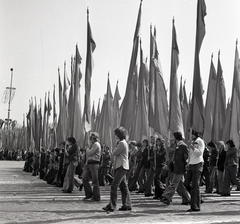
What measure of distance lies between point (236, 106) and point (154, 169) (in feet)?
25.4

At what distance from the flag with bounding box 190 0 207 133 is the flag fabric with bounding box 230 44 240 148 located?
26.9 feet

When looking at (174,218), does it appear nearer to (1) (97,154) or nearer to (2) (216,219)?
(2) (216,219)

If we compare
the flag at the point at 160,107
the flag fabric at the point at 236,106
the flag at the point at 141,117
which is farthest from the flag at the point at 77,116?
the flag fabric at the point at 236,106

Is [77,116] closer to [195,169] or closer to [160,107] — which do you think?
[160,107]

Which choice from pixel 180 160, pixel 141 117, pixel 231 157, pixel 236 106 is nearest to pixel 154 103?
pixel 141 117

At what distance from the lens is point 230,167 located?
15.2 meters

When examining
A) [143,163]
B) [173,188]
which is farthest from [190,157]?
[143,163]

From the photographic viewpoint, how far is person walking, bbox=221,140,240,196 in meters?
15.1

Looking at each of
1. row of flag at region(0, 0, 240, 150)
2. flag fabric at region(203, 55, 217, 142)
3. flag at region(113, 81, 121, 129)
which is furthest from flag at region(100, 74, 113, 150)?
flag fabric at region(203, 55, 217, 142)

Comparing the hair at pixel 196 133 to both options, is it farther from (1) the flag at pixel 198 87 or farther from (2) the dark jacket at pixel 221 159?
(2) the dark jacket at pixel 221 159

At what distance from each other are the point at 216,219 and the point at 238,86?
1234 cm

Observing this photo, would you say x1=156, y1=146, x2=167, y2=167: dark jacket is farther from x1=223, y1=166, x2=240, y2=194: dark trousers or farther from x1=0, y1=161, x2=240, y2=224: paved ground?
x1=223, y1=166, x2=240, y2=194: dark trousers

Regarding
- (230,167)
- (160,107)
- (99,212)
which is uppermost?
(160,107)

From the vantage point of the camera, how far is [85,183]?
1327 centimetres
